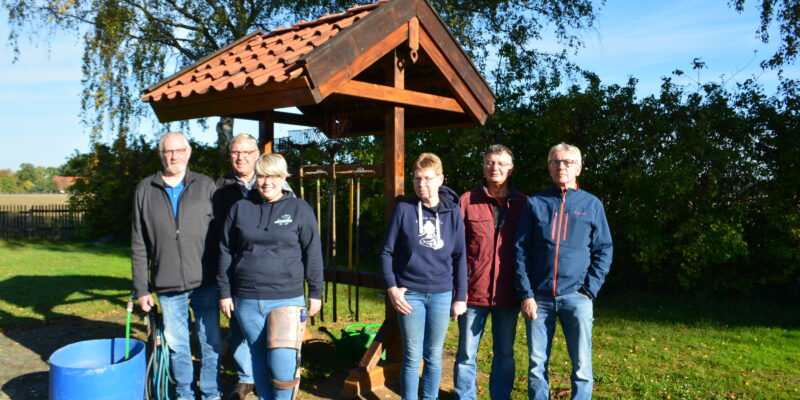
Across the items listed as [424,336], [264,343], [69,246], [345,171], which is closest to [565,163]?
[424,336]

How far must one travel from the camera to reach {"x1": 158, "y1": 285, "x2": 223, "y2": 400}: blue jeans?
376cm

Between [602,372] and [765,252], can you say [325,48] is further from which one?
[765,252]

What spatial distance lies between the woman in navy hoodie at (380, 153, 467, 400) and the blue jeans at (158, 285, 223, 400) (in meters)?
1.30

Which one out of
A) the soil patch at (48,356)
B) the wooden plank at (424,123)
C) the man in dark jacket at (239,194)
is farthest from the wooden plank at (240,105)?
the soil patch at (48,356)

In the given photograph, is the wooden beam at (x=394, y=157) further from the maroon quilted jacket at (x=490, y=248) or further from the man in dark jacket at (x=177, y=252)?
the man in dark jacket at (x=177, y=252)

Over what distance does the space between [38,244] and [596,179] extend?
1647 centimetres

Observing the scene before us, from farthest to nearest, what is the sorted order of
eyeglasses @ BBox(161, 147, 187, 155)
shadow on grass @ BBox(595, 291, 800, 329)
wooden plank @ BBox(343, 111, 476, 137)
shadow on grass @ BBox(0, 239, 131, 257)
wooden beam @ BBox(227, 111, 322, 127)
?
shadow on grass @ BBox(0, 239, 131, 257) < shadow on grass @ BBox(595, 291, 800, 329) < wooden beam @ BBox(227, 111, 322, 127) < wooden plank @ BBox(343, 111, 476, 137) < eyeglasses @ BBox(161, 147, 187, 155)

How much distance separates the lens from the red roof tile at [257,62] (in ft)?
12.8

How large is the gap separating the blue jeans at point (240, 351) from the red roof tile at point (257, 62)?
172 cm

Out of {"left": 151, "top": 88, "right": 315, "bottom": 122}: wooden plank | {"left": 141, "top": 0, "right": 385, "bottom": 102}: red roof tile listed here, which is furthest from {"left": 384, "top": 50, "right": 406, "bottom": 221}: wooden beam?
{"left": 151, "top": 88, "right": 315, "bottom": 122}: wooden plank

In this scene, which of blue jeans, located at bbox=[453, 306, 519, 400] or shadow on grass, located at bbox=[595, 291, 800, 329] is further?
shadow on grass, located at bbox=[595, 291, 800, 329]

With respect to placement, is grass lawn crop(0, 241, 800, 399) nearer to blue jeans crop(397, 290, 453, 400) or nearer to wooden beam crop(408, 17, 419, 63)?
blue jeans crop(397, 290, 453, 400)

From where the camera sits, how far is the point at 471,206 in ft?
11.9

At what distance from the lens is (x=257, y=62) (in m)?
4.25
